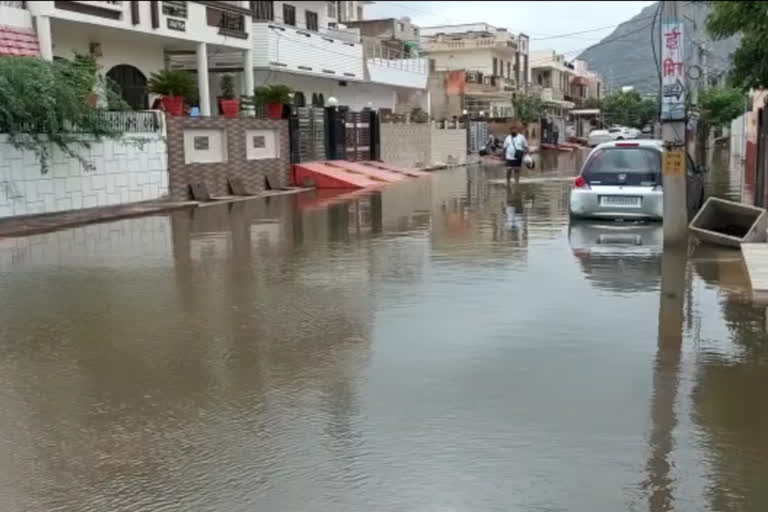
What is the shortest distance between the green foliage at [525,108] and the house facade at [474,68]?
1.59 meters

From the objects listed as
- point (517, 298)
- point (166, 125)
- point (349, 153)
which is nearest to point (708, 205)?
point (517, 298)

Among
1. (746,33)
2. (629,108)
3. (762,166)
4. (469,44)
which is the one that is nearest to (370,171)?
(762,166)

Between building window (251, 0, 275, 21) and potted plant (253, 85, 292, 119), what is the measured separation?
9.49 m

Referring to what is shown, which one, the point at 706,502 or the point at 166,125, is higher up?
the point at 166,125

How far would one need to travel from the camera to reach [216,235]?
14.3 m

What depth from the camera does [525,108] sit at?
59000 mm

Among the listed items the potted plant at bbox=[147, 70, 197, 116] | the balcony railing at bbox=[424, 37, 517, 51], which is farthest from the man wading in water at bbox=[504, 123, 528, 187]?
the balcony railing at bbox=[424, 37, 517, 51]

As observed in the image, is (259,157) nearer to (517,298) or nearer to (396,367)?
(517,298)

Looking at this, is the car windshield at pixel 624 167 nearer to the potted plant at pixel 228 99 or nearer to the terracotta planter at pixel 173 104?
the terracotta planter at pixel 173 104

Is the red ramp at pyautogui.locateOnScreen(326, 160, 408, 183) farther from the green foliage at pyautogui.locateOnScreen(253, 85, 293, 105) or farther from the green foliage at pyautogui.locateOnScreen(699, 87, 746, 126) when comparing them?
the green foliage at pyautogui.locateOnScreen(699, 87, 746, 126)

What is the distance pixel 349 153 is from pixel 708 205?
2009 centimetres

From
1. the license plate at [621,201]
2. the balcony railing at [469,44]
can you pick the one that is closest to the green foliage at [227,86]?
the license plate at [621,201]

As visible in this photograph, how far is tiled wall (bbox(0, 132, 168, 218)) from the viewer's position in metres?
16.4

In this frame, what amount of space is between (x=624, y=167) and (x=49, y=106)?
1021 cm
